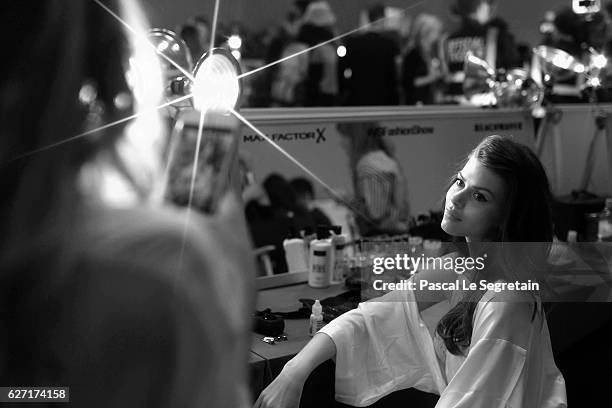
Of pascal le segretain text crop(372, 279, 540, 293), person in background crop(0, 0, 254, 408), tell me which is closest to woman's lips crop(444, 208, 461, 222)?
pascal le segretain text crop(372, 279, 540, 293)

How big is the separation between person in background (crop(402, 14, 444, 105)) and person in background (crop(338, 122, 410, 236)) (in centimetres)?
192

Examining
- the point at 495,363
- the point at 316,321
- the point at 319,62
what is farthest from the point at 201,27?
the point at 495,363

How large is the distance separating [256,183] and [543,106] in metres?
1.30

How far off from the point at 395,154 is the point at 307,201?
36cm

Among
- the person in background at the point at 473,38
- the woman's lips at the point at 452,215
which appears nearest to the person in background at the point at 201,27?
the woman's lips at the point at 452,215

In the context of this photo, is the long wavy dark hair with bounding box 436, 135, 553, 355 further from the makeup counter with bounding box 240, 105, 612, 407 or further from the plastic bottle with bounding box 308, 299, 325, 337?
the plastic bottle with bounding box 308, 299, 325, 337

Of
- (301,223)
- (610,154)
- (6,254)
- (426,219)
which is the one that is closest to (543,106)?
(610,154)

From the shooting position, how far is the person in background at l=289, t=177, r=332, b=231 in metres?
1.92

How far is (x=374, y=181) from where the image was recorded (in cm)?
207

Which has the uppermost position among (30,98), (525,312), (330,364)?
(30,98)

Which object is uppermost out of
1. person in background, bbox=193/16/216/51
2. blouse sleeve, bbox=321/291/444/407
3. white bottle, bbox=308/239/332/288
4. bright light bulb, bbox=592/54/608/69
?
person in background, bbox=193/16/216/51

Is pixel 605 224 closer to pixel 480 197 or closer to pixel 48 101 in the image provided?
pixel 480 197

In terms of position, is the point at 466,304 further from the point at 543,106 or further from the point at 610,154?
the point at 610,154

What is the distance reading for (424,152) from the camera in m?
2.18
